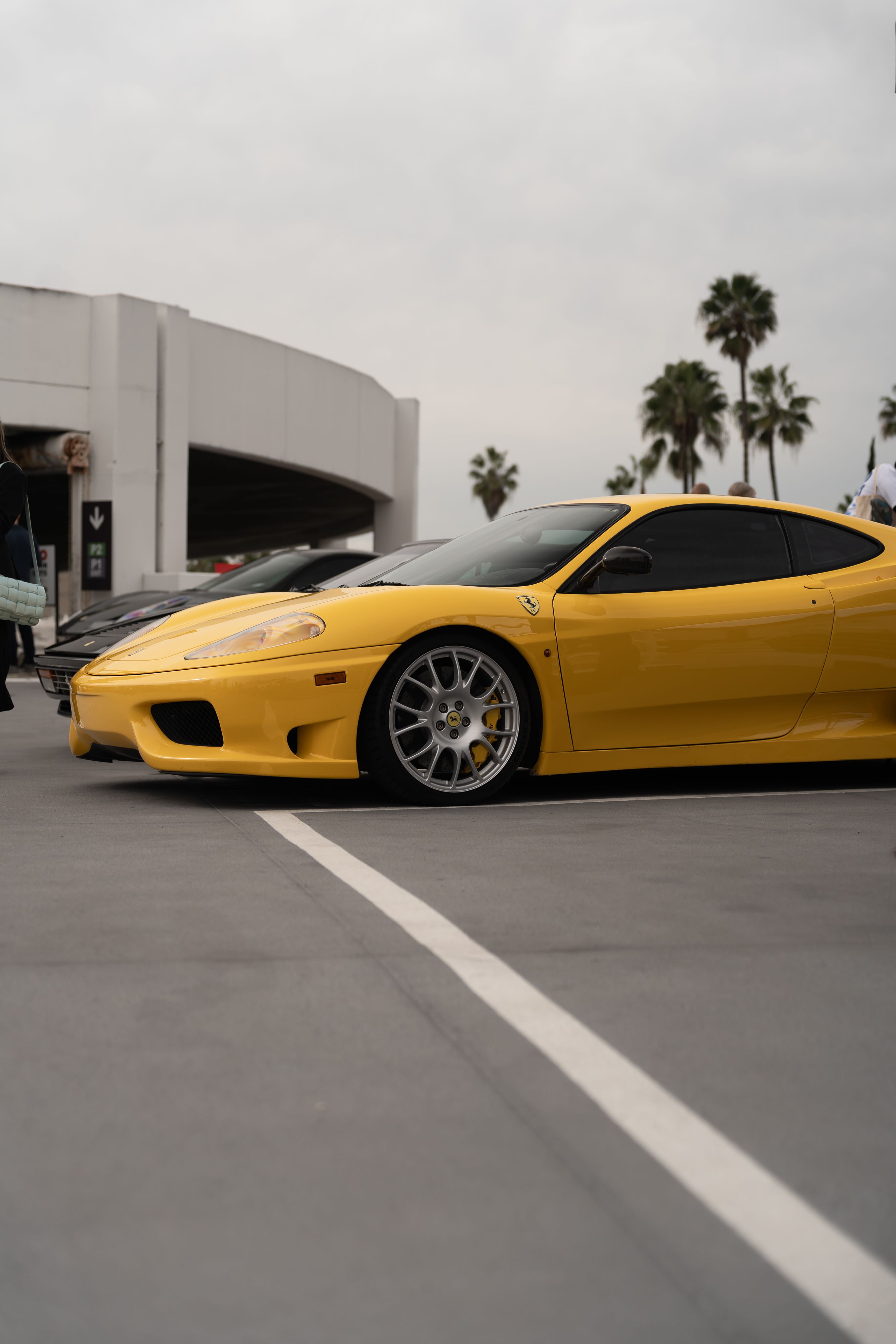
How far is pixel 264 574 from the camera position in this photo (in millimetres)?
10727

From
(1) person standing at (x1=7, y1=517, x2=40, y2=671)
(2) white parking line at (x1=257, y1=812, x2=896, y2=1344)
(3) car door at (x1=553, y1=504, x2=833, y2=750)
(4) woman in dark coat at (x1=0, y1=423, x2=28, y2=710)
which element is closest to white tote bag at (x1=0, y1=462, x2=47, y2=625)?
(4) woman in dark coat at (x1=0, y1=423, x2=28, y2=710)

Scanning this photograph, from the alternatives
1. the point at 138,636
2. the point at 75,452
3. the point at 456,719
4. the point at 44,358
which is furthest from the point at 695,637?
the point at 44,358

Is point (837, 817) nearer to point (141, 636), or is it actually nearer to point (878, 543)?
point (878, 543)

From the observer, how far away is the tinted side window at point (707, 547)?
6168 millimetres

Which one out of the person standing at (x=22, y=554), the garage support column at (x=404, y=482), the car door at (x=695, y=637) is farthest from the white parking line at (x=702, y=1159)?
the garage support column at (x=404, y=482)

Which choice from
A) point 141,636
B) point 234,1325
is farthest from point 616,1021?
point 141,636

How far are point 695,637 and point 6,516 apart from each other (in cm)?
359

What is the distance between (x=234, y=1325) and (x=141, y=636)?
199 inches

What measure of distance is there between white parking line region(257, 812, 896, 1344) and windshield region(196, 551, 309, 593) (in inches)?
287

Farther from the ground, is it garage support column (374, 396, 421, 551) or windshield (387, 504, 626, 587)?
garage support column (374, 396, 421, 551)

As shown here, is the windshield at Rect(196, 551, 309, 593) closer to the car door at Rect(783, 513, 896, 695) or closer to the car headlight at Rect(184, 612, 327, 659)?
the car headlight at Rect(184, 612, 327, 659)

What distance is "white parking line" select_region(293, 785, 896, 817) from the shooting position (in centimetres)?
555

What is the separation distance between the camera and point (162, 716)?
18.4ft

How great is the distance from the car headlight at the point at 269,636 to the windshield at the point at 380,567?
2.09 ft
